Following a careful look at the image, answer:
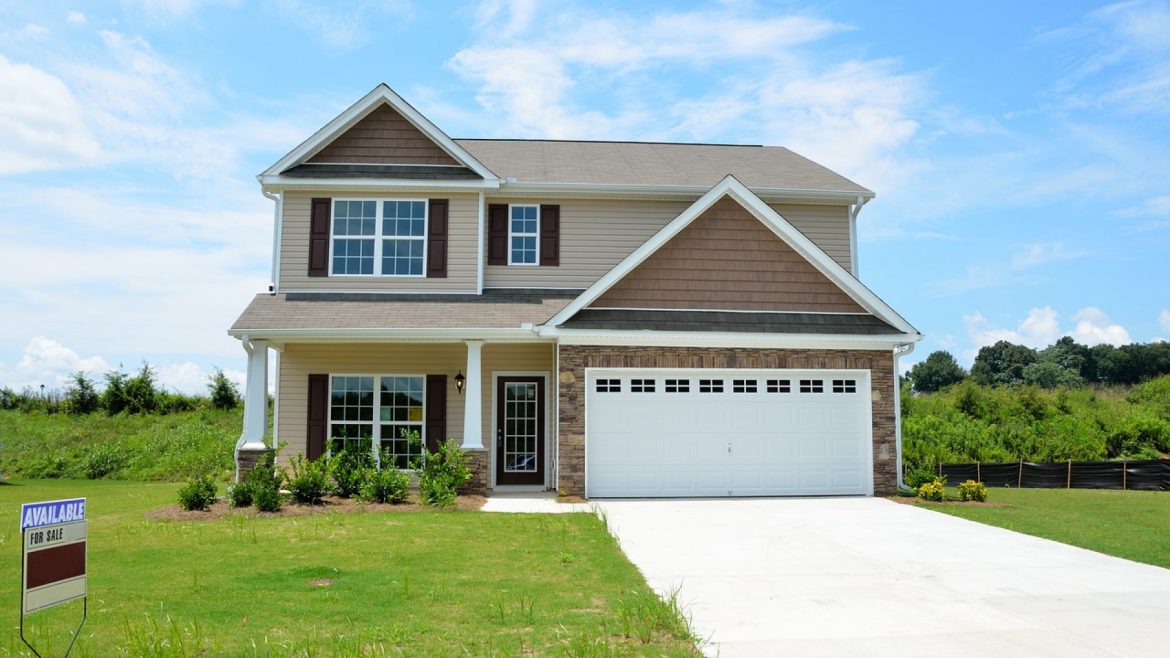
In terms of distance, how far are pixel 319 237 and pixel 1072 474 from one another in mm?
17324

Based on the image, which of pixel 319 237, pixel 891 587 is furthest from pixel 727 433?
pixel 319 237

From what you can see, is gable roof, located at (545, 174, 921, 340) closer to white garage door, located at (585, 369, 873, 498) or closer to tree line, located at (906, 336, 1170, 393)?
white garage door, located at (585, 369, 873, 498)

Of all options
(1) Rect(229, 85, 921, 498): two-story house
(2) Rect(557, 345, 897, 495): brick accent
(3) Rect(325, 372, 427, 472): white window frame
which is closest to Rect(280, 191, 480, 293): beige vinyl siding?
(1) Rect(229, 85, 921, 498): two-story house

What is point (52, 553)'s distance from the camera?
17.3 feet

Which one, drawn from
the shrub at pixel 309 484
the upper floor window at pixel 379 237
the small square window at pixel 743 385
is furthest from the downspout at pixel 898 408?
the shrub at pixel 309 484

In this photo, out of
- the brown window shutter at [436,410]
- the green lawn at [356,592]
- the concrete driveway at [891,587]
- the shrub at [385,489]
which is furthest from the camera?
the brown window shutter at [436,410]

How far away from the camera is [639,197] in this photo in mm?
17250

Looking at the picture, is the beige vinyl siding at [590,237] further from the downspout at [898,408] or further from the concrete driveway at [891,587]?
the concrete driveway at [891,587]

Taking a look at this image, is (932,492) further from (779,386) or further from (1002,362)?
(1002,362)

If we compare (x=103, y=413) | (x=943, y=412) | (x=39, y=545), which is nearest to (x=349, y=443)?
(x=39, y=545)

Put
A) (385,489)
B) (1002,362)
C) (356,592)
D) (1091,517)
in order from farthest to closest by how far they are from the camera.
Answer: (1002,362) → (385,489) → (1091,517) → (356,592)

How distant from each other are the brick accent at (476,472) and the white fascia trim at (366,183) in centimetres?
532

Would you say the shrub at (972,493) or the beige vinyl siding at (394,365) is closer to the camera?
the shrub at (972,493)

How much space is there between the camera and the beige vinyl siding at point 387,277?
16.4 m
